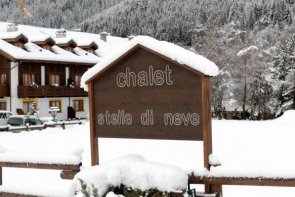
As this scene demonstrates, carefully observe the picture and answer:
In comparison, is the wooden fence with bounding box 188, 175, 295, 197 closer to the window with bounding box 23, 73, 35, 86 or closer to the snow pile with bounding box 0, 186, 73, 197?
the snow pile with bounding box 0, 186, 73, 197

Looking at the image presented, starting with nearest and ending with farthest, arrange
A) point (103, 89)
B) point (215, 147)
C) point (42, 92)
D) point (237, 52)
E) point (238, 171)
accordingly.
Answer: point (238, 171), point (103, 89), point (215, 147), point (42, 92), point (237, 52)

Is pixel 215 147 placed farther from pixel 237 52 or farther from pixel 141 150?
pixel 237 52

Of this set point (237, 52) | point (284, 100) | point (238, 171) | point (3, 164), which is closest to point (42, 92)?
point (237, 52)

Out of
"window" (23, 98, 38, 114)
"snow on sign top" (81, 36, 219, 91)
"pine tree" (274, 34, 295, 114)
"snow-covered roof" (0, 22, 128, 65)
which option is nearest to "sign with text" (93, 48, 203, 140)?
"snow on sign top" (81, 36, 219, 91)

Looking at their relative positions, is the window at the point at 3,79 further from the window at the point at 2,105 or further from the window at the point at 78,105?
the window at the point at 78,105

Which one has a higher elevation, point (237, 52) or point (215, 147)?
point (237, 52)

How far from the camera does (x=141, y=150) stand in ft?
59.7

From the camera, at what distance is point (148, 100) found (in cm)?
751

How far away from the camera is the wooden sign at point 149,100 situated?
7152 mm

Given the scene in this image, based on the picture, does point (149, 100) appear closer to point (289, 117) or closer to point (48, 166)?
point (48, 166)

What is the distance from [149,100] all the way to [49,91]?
110 ft

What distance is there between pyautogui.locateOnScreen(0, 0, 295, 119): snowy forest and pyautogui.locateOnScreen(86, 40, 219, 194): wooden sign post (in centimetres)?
205

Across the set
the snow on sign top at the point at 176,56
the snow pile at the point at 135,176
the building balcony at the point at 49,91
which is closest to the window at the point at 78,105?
the building balcony at the point at 49,91

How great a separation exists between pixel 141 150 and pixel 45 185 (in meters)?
7.39
